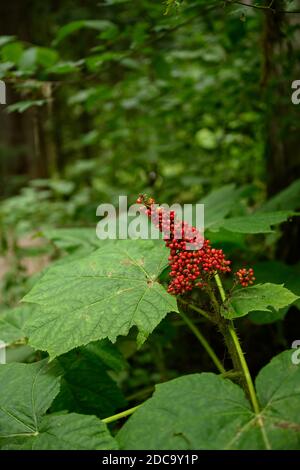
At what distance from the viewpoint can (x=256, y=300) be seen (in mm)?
1390

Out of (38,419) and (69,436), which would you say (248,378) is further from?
(38,419)

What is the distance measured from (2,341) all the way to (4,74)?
149 cm

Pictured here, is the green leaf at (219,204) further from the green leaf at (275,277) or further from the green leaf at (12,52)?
the green leaf at (12,52)

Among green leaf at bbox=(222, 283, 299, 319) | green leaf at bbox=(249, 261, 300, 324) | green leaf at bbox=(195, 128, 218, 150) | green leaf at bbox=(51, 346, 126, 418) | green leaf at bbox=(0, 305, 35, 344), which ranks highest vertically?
green leaf at bbox=(195, 128, 218, 150)

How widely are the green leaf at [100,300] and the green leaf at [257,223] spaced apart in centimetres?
33

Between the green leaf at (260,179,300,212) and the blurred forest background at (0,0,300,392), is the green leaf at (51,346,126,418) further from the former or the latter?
the green leaf at (260,179,300,212)

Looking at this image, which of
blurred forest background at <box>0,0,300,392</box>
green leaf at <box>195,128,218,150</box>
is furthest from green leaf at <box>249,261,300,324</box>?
green leaf at <box>195,128,218,150</box>

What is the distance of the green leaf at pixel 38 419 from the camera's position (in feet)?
3.84

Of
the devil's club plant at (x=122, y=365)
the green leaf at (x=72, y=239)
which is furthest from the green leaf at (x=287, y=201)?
the green leaf at (x=72, y=239)

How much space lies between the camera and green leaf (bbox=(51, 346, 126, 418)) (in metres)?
1.56

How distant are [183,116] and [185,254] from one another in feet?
Answer: 10.8

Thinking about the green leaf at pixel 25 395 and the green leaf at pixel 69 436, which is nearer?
the green leaf at pixel 69 436
